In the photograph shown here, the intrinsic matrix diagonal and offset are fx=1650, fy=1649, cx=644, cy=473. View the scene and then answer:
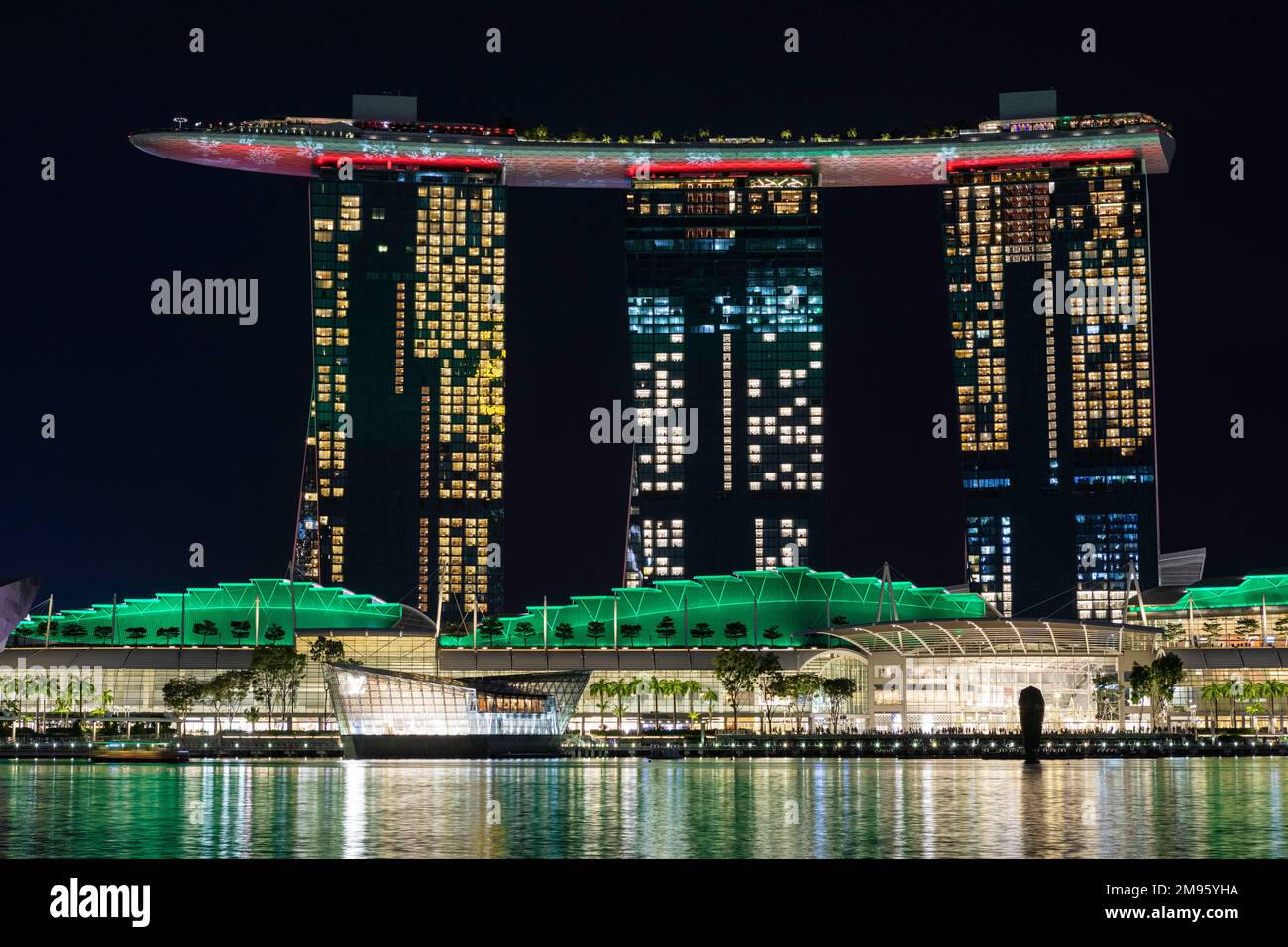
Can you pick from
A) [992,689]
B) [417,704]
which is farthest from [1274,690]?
[417,704]

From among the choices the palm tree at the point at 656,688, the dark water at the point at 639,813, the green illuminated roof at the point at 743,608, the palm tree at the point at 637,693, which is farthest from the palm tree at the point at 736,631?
the dark water at the point at 639,813

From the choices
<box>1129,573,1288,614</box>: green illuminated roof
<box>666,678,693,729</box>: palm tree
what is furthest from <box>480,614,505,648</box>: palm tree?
<box>1129,573,1288,614</box>: green illuminated roof

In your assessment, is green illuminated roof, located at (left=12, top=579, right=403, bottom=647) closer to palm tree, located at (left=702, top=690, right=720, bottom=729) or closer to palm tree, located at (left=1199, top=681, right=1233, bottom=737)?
palm tree, located at (left=702, top=690, right=720, bottom=729)

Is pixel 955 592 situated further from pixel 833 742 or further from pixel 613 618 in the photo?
pixel 833 742

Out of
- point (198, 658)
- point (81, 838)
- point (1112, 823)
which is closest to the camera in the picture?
point (81, 838)
